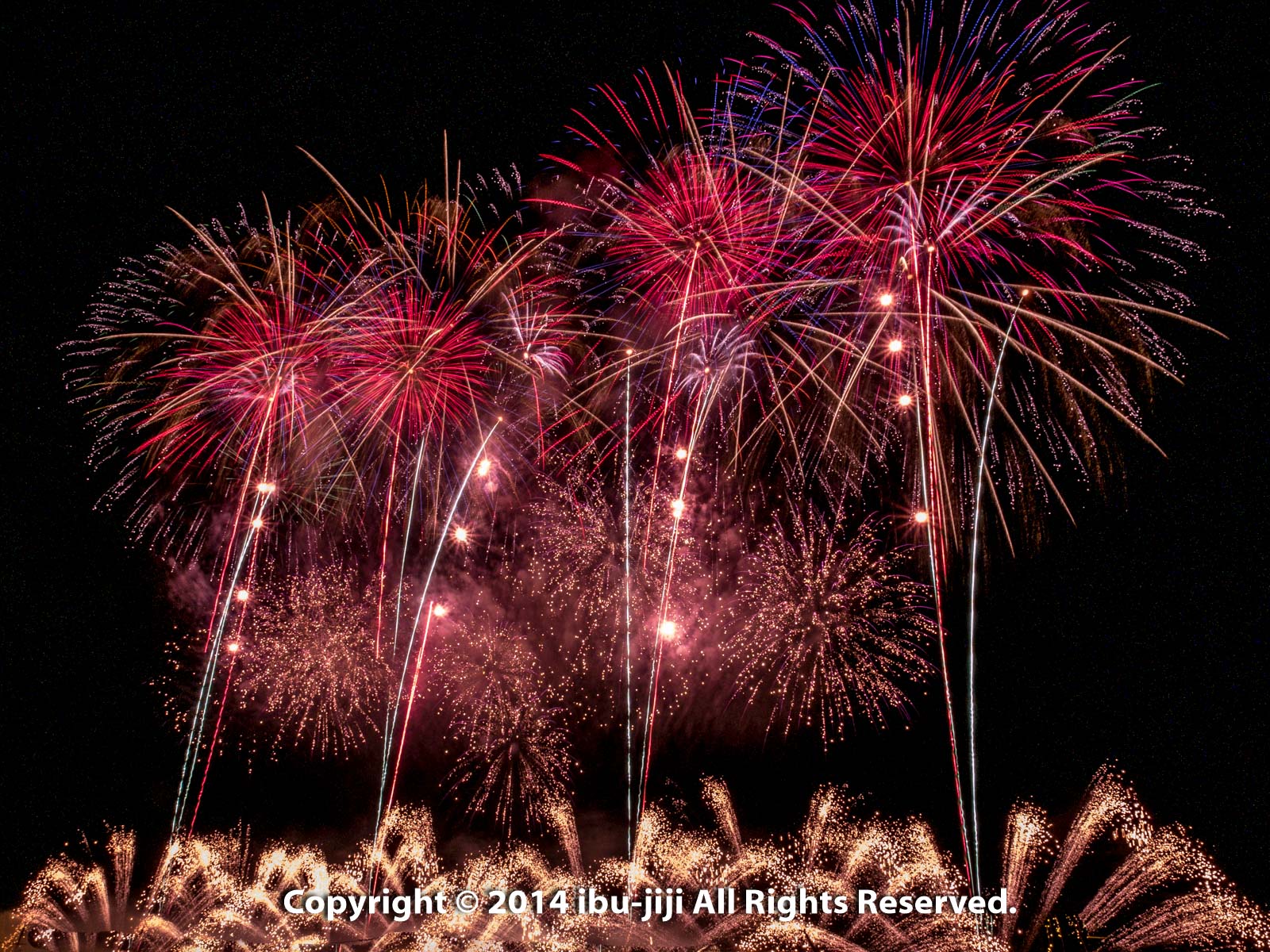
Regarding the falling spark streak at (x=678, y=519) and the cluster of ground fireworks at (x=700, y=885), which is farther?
the cluster of ground fireworks at (x=700, y=885)

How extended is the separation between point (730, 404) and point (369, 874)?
17314mm

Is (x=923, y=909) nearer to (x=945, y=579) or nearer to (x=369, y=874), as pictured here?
(x=945, y=579)

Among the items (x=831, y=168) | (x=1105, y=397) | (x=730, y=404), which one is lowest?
(x=1105, y=397)

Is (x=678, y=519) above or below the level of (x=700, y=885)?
above

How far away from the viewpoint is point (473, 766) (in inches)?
687

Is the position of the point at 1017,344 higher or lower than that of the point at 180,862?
higher

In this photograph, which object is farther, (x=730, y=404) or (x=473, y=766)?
(x=473, y=766)

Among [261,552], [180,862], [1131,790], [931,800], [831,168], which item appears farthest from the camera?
[180,862]

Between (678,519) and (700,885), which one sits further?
(700,885)

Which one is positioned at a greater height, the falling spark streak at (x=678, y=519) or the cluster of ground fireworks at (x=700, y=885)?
the falling spark streak at (x=678, y=519)

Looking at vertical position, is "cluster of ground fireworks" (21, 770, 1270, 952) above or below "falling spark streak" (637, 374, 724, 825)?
below

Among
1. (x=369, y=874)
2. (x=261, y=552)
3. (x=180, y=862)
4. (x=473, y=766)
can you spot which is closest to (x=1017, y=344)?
(x=261, y=552)

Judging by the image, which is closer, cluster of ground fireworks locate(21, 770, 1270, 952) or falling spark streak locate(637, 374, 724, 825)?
falling spark streak locate(637, 374, 724, 825)

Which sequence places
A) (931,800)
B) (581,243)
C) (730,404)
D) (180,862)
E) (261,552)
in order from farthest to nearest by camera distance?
(180,862) → (931,800) → (261,552) → (730,404) → (581,243)
